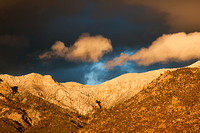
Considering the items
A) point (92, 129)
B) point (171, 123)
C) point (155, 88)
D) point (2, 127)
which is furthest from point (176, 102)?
point (2, 127)

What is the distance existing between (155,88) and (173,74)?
9.89m

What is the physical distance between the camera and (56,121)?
608 feet

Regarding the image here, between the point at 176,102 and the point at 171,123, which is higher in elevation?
the point at 176,102

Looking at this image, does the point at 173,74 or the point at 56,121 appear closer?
the point at 173,74

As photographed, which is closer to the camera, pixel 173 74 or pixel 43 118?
pixel 173 74

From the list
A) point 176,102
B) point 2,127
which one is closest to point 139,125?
point 176,102

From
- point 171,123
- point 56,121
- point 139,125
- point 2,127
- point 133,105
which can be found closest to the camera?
point 171,123

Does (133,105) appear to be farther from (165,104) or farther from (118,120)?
(165,104)

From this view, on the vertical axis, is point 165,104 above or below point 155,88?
below

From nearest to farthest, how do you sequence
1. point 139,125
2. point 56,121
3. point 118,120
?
point 139,125
point 118,120
point 56,121

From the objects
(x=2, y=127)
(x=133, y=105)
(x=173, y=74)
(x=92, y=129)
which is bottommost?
(x=92, y=129)

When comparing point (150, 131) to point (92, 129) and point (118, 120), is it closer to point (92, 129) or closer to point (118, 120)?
point (118, 120)

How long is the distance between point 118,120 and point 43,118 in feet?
389

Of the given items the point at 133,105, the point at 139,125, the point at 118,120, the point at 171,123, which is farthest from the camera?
the point at 133,105
